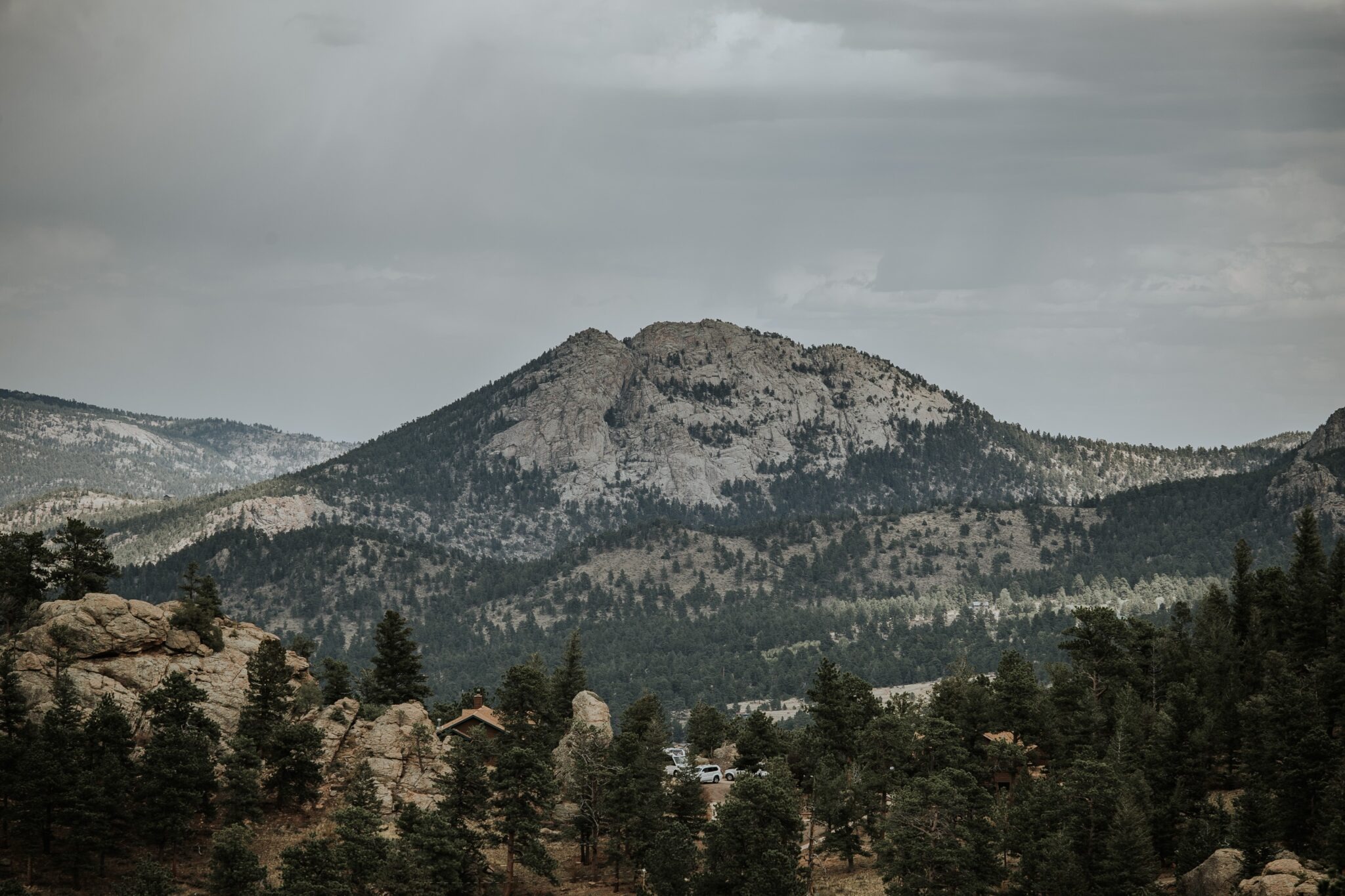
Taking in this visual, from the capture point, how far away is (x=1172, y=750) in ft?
334

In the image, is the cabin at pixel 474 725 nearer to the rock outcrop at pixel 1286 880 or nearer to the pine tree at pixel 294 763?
the pine tree at pixel 294 763

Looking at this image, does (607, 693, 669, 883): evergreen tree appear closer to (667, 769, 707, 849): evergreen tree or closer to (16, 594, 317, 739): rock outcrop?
(667, 769, 707, 849): evergreen tree

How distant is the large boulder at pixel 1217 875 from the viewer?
266 feet

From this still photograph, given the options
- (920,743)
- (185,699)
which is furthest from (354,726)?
(920,743)

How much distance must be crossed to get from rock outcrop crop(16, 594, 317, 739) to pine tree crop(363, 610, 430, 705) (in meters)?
17.5

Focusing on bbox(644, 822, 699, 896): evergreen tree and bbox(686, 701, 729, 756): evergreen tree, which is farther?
bbox(686, 701, 729, 756): evergreen tree

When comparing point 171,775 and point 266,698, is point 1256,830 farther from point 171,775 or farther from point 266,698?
point 266,698

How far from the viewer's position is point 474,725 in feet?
407

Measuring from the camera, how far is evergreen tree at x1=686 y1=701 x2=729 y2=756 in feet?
462

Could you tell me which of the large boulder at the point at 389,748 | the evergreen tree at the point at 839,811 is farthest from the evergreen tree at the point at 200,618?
the evergreen tree at the point at 839,811

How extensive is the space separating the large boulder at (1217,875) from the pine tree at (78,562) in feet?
285

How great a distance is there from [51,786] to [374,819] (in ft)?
71.0

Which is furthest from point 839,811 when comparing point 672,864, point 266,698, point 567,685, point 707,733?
point 266,698

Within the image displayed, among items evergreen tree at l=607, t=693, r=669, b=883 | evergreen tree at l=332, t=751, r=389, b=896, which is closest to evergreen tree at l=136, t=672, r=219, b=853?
evergreen tree at l=332, t=751, r=389, b=896
